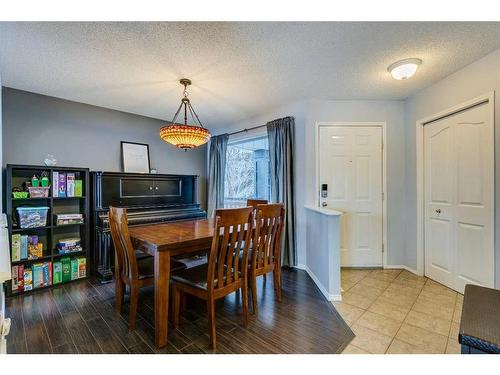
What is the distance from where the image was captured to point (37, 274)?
2547 millimetres

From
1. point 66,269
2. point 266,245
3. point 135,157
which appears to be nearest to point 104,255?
point 66,269

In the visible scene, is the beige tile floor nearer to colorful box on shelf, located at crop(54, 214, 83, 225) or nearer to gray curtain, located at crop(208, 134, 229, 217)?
gray curtain, located at crop(208, 134, 229, 217)

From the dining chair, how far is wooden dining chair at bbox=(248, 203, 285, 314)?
670 millimetres

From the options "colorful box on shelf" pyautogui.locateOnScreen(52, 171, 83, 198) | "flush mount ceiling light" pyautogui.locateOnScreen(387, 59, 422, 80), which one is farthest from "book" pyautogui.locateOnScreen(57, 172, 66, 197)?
"flush mount ceiling light" pyautogui.locateOnScreen(387, 59, 422, 80)

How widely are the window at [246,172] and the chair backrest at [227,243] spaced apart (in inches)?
79.2

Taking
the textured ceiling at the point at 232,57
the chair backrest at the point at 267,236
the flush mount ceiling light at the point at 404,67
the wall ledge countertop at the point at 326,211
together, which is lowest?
the chair backrest at the point at 267,236

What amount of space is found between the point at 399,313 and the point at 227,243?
65.3 inches

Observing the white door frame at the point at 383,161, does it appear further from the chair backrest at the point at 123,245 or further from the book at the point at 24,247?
the book at the point at 24,247

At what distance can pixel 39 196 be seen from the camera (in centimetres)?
261

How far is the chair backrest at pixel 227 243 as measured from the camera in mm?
1614

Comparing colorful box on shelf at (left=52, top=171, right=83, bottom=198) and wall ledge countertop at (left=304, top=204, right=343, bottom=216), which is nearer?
wall ledge countertop at (left=304, top=204, right=343, bottom=216)

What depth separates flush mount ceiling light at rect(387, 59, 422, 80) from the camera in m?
2.14

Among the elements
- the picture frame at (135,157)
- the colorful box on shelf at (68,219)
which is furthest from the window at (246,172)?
the colorful box on shelf at (68,219)
